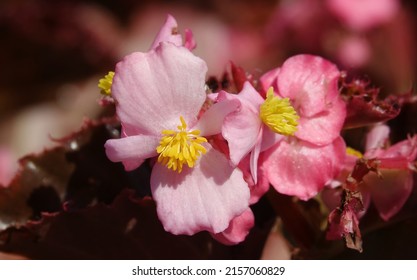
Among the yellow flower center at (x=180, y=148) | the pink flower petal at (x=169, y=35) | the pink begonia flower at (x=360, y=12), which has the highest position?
the pink flower petal at (x=169, y=35)

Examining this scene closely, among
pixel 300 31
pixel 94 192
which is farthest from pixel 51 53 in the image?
pixel 94 192

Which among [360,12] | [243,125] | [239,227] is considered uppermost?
[243,125]

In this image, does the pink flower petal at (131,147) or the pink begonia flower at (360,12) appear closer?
the pink flower petal at (131,147)

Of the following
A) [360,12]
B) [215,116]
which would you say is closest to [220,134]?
[215,116]

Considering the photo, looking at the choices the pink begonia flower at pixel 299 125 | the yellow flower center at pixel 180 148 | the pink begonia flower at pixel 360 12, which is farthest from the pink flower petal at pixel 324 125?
the pink begonia flower at pixel 360 12

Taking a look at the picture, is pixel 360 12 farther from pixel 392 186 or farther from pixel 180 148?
pixel 180 148

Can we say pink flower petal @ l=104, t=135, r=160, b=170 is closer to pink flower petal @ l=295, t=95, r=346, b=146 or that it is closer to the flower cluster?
the flower cluster

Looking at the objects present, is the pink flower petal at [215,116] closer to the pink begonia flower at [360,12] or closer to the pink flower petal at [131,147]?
the pink flower petal at [131,147]

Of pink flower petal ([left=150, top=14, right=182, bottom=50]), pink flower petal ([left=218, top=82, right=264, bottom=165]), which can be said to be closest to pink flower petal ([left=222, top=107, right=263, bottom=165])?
pink flower petal ([left=218, top=82, right=264, bottom=165])
